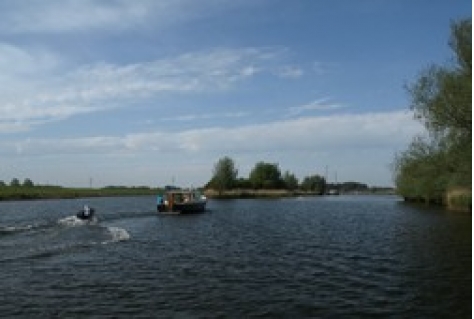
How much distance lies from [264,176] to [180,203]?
4540 inches

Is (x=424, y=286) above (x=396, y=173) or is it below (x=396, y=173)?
below

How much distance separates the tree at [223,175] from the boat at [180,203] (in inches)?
3766

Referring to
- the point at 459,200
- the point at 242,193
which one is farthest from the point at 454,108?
the point at 242,193

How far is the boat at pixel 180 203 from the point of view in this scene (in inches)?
3159

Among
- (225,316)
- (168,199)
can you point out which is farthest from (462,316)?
(168,199)

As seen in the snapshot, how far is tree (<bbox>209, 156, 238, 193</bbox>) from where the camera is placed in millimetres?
185375

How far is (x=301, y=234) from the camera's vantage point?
47.6 m

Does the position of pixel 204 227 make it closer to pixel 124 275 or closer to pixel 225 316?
pixel 124 275

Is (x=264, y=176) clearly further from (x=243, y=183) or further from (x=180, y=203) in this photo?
(x=180, y=203)

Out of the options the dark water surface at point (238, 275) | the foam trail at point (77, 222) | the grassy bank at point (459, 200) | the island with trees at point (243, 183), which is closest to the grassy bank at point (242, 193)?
the island with trees at point (243, 183)

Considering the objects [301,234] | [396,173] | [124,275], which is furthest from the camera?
[396,173]

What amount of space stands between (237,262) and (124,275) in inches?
265

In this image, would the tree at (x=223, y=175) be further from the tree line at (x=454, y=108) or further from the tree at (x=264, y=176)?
the tree line at (x=454, y=108)

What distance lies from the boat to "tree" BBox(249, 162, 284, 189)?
105723 mm
